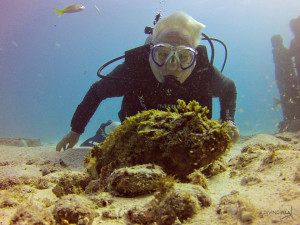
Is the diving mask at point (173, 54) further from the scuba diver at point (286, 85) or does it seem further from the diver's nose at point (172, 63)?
the scuba diver at point (286, 85)

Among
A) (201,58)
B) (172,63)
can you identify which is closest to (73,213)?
(172,63)

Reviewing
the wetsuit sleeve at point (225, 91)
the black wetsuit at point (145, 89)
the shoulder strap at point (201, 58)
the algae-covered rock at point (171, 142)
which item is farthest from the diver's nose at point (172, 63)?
the algae-covered rock at point (171, 142)

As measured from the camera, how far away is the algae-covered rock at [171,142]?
200 cm

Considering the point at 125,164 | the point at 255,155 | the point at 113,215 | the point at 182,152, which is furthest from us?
the point at 255,155

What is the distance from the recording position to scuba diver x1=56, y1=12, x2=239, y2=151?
473 cm

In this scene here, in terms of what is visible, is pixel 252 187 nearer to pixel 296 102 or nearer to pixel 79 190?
pixel 79 190

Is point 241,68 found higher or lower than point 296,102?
higher

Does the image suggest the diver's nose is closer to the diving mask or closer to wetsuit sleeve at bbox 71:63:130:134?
the diving mask

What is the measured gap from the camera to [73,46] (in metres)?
108

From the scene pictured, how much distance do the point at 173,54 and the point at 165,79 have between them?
651mm

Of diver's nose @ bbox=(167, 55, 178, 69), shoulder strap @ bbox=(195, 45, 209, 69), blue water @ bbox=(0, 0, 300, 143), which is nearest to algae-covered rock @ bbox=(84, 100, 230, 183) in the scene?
diver's nose @ bbox=(167, 55, 178, 69)

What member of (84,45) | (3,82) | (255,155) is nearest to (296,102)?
(255,155)

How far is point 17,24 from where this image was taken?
76.4 meters

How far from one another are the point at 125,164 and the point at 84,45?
11954 centimetres
